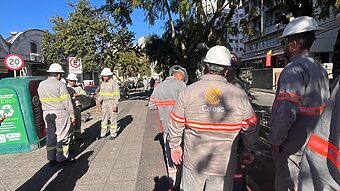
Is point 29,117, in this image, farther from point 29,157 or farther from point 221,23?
point 221,23

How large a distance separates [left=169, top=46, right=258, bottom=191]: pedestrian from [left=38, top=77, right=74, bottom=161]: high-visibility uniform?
132 inches

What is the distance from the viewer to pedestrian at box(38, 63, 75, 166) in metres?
4.90

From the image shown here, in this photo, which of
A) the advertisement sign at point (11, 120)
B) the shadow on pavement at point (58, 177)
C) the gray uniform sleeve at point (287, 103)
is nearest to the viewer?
the gray uniform sleeve at point (287, 103)

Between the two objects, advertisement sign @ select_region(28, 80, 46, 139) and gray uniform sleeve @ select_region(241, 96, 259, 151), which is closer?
gray uniform sleeve @ select_region(241, 96, 259, 151)

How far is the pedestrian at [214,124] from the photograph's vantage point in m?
2.23

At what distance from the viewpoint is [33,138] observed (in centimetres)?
614

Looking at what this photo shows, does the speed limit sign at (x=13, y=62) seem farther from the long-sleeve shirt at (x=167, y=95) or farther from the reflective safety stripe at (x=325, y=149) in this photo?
the reflective safety stripe at (x=325, y=149)

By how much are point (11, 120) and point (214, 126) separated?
5621mm

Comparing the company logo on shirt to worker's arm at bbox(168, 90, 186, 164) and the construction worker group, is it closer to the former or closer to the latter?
the construction worker group

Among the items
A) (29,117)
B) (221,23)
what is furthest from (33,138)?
(221,23)

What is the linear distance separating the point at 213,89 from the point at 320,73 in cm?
101

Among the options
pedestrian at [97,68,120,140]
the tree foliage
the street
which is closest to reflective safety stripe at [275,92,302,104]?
the street

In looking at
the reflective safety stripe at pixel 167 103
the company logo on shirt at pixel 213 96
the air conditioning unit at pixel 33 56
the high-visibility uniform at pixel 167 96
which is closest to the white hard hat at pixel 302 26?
the company logo on shirt at pixel 213 96

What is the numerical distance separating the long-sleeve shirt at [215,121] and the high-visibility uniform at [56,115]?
3435 millimetres
